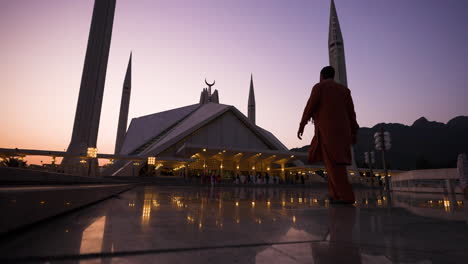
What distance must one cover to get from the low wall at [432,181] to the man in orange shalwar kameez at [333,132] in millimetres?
9757

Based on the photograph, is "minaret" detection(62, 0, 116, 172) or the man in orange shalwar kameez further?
"minaret" detection(62, 0, 116, 172)

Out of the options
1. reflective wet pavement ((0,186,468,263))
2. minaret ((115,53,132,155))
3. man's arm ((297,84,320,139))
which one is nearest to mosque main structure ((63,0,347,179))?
minaret ((115,53,132,155))

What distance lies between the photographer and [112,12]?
91.9 feet

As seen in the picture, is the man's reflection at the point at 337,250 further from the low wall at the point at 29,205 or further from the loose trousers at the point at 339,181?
the loose trousers at the point at 339,181

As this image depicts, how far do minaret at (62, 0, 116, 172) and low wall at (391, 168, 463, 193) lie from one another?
25782 mm

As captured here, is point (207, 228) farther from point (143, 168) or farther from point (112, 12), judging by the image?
point (112, 12)

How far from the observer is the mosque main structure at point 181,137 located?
1005 inches

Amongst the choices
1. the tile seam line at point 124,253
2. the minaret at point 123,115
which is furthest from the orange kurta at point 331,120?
the minaret at point 123,115

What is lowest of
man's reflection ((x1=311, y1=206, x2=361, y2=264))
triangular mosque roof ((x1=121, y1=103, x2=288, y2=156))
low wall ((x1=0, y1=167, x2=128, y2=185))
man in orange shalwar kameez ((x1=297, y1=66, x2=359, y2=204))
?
man's reflection ((x1=311, y1=206, x2=361, y2=264))

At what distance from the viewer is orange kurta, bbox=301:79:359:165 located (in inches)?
175

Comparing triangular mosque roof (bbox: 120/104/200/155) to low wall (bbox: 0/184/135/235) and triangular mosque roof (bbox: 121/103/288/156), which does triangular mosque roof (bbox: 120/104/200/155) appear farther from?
low wall (bbox: 0/184/135/235)

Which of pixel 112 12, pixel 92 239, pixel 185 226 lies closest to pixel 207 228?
pixel 185 226

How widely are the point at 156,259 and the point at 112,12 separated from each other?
3289 cm

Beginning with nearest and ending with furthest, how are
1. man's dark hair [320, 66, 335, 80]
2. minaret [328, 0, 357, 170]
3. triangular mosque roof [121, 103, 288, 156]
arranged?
man's dark hair [320, 66, 335, 80], triangular mosque roof [121, 103, 288, 156], minaret [328, 0, 357, 170]
